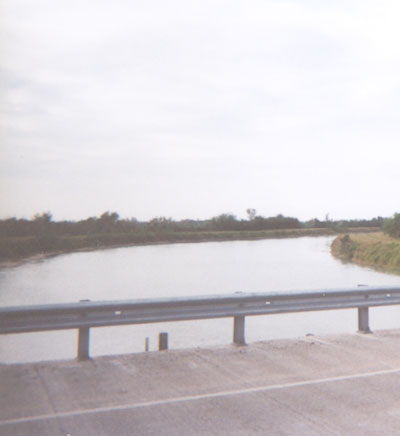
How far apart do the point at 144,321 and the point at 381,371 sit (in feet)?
9.65

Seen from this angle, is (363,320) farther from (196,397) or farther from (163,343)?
(196,397)

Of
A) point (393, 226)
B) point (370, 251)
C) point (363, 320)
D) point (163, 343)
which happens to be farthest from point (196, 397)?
point (393, 226)

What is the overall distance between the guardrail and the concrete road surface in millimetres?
473

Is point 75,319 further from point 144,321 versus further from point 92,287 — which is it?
point 92,287

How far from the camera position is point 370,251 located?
48.0 metres

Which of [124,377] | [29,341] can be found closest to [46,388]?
[124,377]

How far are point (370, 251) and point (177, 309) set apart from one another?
43728mm

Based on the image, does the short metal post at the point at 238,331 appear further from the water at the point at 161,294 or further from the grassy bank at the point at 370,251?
the grassy bank at the point at 370,251

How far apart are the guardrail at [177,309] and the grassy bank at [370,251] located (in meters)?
33.0

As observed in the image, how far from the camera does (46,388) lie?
5.58 metres

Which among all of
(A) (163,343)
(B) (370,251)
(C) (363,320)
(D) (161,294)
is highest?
(B) (370,251)

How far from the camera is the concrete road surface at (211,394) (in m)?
4.63

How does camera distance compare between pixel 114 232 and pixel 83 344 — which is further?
pixel 114 232

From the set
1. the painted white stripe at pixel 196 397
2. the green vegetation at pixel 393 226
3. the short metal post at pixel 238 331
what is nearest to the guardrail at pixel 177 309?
the short metal post at pixel 238 331
